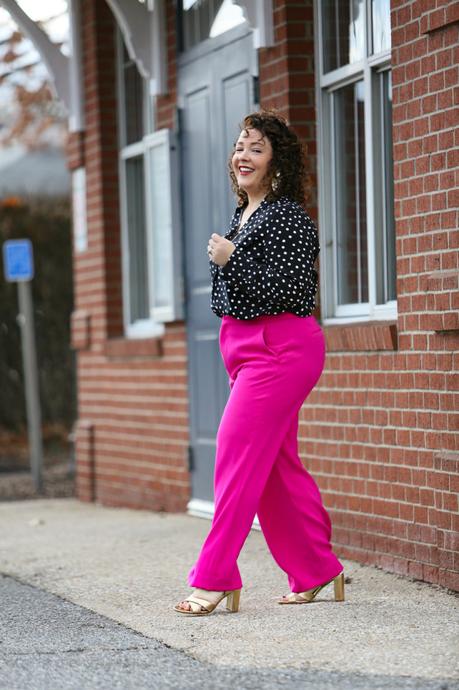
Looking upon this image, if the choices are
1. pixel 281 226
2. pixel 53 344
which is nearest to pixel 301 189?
pixel 281 226

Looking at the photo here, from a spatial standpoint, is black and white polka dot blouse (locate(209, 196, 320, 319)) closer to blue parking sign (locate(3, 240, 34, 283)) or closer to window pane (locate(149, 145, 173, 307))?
window pane (locate(149, 145, 173, 307))

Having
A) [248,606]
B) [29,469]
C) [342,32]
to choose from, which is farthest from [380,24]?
[29,469]

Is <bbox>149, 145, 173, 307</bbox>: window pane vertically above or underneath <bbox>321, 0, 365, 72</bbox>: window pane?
underneath

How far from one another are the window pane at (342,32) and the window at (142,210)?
1879 millimetres

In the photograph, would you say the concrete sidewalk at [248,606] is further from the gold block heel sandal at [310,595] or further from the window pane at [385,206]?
the window pane at [385,206]

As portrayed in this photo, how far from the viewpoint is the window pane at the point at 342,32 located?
297 inches

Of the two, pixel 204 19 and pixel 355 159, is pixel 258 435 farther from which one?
pixel 204 19

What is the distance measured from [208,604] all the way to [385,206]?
7.85ft

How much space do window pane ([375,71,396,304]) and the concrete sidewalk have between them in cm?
139

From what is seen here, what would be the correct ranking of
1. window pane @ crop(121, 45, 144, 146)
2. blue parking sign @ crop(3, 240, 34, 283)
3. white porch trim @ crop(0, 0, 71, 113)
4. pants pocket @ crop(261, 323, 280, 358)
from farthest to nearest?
blue parking sign @ crop(3, 240, 34, 283) → window pane @ crop(121, 45, 144, 146) → white porch trim @ crop(0, 0, 71, 113) → pants pocket @ crop(261, 323, 280, 358)

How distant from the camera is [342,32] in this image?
7.71 m

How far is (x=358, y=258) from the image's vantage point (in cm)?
764

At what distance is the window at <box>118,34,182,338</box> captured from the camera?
9633mm

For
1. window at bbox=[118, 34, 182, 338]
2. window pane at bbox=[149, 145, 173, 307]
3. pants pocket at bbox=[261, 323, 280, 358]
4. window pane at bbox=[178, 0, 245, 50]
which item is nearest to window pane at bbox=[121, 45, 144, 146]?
window at bbox=[118, 34, 182, 338]
